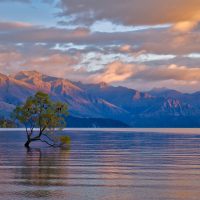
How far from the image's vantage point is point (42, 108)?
142750 mm

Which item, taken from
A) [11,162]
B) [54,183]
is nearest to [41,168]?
[11,162]

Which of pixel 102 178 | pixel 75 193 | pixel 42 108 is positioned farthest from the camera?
pixel 42 108

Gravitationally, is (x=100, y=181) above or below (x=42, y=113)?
below

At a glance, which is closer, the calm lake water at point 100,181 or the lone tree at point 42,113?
the calm lake water at point 100,181

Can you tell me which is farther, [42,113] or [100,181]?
[42,113]

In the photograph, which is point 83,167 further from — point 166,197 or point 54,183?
point 166,197

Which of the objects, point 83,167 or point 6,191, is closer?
point 6,191

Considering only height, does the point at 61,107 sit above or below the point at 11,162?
above

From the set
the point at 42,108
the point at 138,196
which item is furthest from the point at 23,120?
the point at 138,196

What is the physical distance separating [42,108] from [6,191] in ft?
287

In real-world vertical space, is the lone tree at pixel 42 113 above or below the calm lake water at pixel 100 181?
above

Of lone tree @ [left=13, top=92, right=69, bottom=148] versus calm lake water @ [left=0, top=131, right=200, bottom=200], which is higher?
lone tree @ [left=13, top=92, right=69, bottom=148]

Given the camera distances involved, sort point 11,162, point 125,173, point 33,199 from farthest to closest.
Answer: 1. point 11,162
2. point 125,173
3. point 33,199

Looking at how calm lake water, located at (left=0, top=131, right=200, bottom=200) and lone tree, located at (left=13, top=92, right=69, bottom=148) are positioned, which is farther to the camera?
lone tree, located at (left=13, top=92, right=69, bottom=148)
